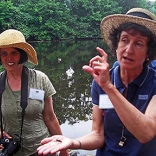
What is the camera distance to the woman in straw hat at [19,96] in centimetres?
239

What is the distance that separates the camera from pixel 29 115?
2.43m

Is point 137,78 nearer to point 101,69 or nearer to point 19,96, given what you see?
point 101,69

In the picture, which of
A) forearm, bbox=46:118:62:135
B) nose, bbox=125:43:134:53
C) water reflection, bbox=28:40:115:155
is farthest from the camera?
water reflection, bbox=28:40:115:155

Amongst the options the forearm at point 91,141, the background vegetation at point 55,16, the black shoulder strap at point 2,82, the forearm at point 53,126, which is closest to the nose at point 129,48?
the forearm at point 91,141

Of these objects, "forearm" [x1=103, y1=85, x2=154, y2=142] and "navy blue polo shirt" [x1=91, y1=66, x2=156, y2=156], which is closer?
"forearm" [x1=103, y1=85, x2=154, y2=142]

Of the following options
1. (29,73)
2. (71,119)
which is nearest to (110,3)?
(71,119)

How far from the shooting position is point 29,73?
2.48m

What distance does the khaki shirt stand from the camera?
2.39m

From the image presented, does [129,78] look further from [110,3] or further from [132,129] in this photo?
[110,3]

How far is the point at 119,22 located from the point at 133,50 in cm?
25

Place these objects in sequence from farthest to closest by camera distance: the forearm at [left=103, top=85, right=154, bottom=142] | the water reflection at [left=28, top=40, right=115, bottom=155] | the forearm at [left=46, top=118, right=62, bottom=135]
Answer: the water reflection at [left=28, top=40, right=115, bottom=155] → the forearm at [left=46, top=118, right=62, bottom=135] → the forearm at [left=103, top=85, right=154, bottom=142]

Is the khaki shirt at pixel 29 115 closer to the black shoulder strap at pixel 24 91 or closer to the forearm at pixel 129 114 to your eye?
the black shoulder strap at pixel 24 91

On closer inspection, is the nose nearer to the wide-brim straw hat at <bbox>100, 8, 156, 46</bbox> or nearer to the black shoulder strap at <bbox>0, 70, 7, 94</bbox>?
the wide-brim straw hat at <bbox>100, 8, 156, 46</bbox>

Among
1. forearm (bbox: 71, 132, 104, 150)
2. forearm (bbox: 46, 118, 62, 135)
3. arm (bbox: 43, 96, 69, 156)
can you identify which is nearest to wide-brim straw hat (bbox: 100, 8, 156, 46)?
forearm (bbox: 71, 132, 104, 150)
